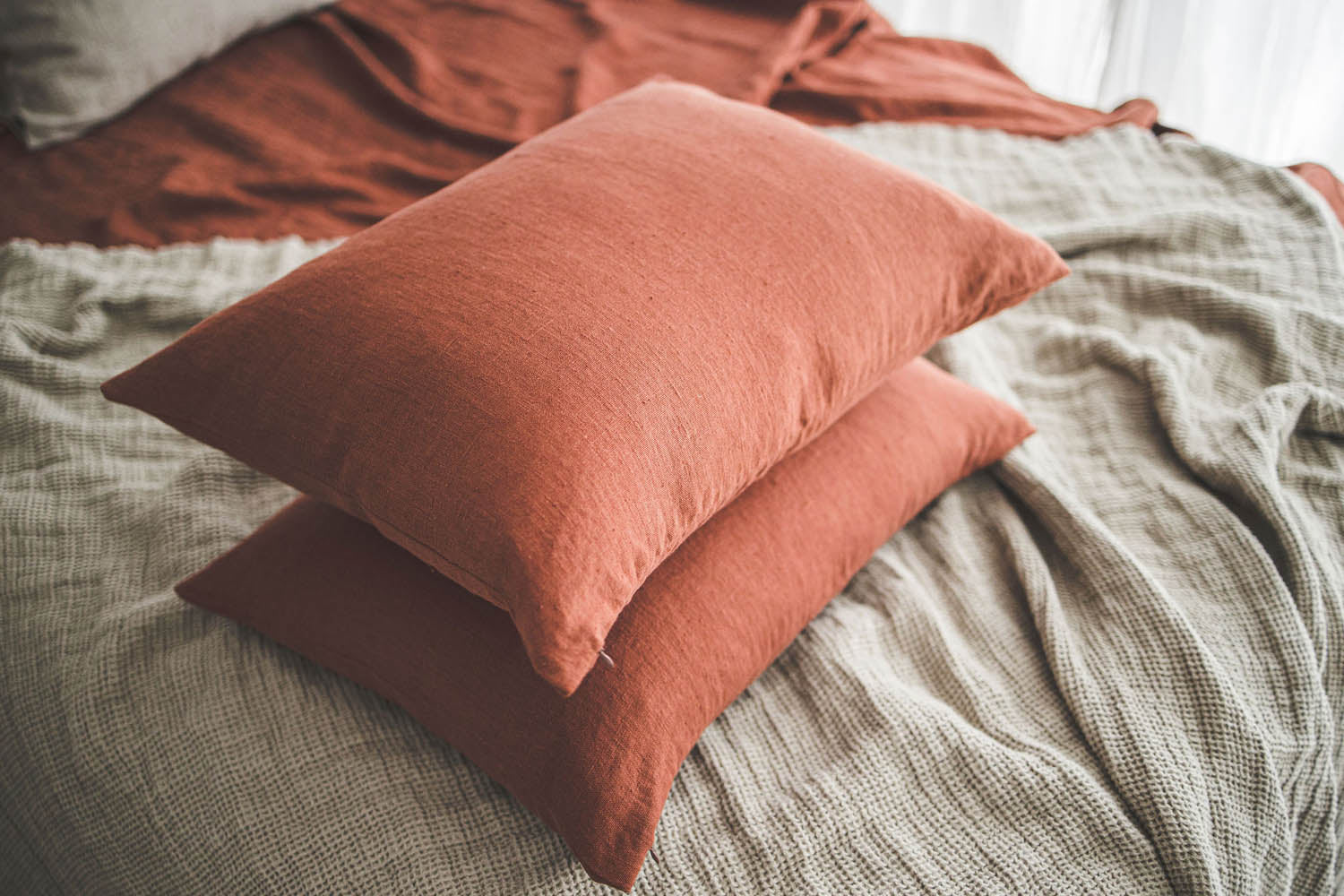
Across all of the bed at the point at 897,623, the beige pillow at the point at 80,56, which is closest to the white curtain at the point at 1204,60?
the bed at the point at 897,623

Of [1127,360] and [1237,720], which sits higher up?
[1127,360]

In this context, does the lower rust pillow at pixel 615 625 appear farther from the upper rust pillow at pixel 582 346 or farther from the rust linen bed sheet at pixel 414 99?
the rust linen bed sheet at pixel 414 99

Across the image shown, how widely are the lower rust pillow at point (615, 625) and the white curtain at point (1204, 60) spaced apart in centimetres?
158

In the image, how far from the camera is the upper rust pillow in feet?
1.86

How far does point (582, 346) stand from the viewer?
0.60m

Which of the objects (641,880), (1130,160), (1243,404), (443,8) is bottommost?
(641,880)

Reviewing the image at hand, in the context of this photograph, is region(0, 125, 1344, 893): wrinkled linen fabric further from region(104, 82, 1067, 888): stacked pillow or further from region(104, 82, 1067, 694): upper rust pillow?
region(104, 82, 1067, 694): upper rust pillow

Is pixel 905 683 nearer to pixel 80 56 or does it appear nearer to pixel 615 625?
pixel 615 625

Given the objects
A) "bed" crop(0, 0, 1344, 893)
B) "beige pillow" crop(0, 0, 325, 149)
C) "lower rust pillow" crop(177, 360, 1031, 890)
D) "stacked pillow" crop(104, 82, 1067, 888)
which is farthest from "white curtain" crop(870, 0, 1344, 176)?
"beige pillow" crop(0, 0, 325, 149)

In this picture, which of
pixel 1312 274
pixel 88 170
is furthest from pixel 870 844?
pixel 88 170

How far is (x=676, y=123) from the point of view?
785 mm

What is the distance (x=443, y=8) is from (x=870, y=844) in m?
1.46

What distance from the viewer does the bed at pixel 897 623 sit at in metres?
0.65

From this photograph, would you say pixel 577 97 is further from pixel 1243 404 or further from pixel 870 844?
pixel 870 844
